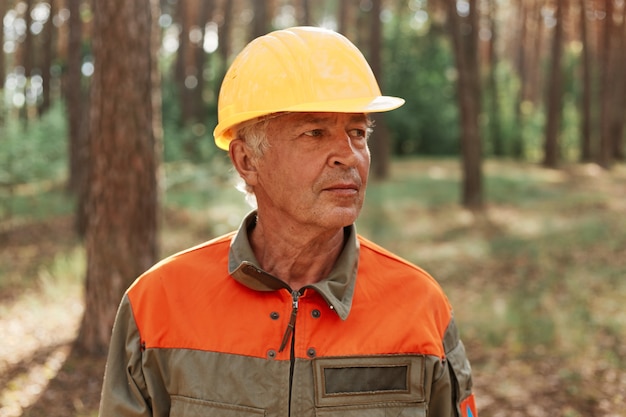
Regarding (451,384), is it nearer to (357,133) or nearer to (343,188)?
(343,188)

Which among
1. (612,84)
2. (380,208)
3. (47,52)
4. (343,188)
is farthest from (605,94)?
(343,188)

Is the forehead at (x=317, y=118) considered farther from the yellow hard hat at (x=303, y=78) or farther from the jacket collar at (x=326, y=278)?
the jacket collar at (x=326, y=278)

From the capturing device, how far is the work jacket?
2.15 metres

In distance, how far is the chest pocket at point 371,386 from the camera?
2.14m

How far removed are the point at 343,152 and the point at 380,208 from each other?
16190 millimetres

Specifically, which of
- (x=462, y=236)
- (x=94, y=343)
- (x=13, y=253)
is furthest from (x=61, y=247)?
(x=462, y=236)

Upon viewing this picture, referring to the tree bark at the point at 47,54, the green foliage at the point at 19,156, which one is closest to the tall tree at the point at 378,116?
the green foliage at the point at 19,156

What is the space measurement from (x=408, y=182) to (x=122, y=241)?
18.5 meters

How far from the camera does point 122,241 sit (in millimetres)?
6809

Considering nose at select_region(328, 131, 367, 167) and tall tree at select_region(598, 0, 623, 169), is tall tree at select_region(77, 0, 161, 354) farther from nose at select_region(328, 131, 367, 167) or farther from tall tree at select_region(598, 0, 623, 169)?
tall tree at select_region(598, 0, 623, 169)

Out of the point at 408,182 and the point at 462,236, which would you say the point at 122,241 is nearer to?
the point at 462,236

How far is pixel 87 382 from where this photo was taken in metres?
6.67

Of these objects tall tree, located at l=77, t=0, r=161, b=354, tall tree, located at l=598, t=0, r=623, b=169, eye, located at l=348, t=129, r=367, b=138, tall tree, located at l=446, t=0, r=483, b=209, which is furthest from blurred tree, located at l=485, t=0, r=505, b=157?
eye, located at l=348, t=129, r=367, b=138

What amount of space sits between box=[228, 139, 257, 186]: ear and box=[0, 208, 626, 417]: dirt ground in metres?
4.15
